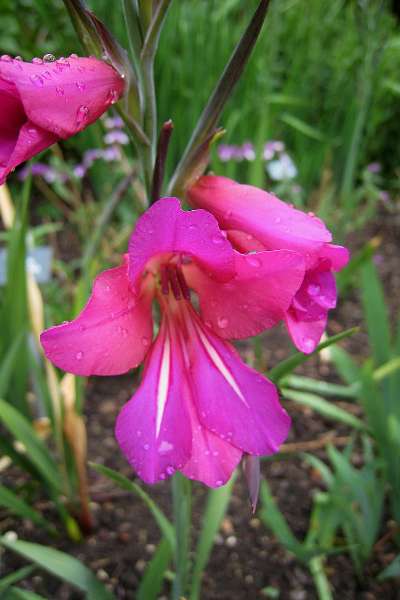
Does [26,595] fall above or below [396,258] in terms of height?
above

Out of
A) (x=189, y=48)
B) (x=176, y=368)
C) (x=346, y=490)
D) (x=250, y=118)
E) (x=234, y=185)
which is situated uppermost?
(x=234, y=185)

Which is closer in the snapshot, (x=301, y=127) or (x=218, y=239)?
(x=218, y=239)

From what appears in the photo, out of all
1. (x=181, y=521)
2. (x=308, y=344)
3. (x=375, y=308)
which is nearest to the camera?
(x=308, y=344)

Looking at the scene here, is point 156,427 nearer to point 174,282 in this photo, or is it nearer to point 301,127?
point 174,282

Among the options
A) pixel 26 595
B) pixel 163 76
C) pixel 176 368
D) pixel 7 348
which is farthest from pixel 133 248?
pixel 163 76

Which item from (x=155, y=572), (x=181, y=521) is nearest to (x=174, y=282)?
(x=181, y=521)

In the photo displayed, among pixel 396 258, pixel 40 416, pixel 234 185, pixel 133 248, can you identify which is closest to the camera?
pixel 133 248

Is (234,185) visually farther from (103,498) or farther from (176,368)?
(103,498)
